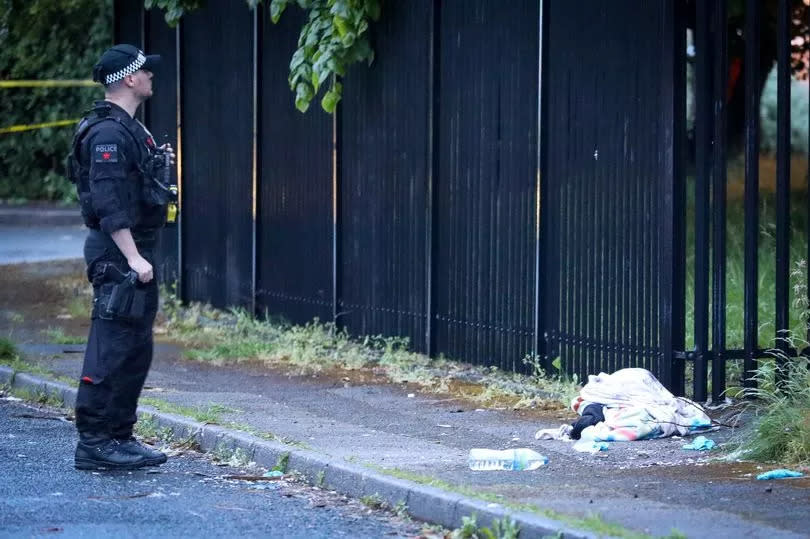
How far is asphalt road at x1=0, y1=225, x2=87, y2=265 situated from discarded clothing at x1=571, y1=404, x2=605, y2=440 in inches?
362

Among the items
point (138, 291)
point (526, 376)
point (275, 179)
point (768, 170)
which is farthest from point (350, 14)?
point (768, 170)

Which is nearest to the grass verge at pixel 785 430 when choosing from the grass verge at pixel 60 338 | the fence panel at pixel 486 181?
the fence panel at pixel 486 181

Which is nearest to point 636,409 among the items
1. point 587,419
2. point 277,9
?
point 587,419

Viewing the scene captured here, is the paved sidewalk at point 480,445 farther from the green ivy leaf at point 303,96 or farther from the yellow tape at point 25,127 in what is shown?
the yellow tape at point 25,127

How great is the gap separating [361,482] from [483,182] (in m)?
3.54

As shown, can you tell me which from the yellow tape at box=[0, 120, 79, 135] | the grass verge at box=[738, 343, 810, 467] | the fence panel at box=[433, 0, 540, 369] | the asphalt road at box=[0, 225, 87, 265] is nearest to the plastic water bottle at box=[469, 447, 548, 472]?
the grass verge at box=[738, 343, 810, 467]

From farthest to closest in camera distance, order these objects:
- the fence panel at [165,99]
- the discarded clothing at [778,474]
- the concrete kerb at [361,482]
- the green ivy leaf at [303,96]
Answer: the fence panel at [165,99]
the green ivy leaf at [303,96]
the discarded clothing at [778,474]
the concrete kerb at [361,482]

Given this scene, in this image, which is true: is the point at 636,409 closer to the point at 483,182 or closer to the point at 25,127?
the point at 483,182

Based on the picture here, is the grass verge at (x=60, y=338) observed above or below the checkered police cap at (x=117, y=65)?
below

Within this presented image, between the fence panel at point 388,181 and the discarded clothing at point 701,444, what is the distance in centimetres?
Answer: 323

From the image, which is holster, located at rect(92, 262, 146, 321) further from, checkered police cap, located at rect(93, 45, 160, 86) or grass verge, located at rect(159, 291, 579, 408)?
grass verge, located at rect(159, 291, 579, 408)

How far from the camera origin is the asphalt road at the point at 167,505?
573 centimetres

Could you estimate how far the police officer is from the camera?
266 inches

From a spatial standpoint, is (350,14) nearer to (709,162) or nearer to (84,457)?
(709,162)
